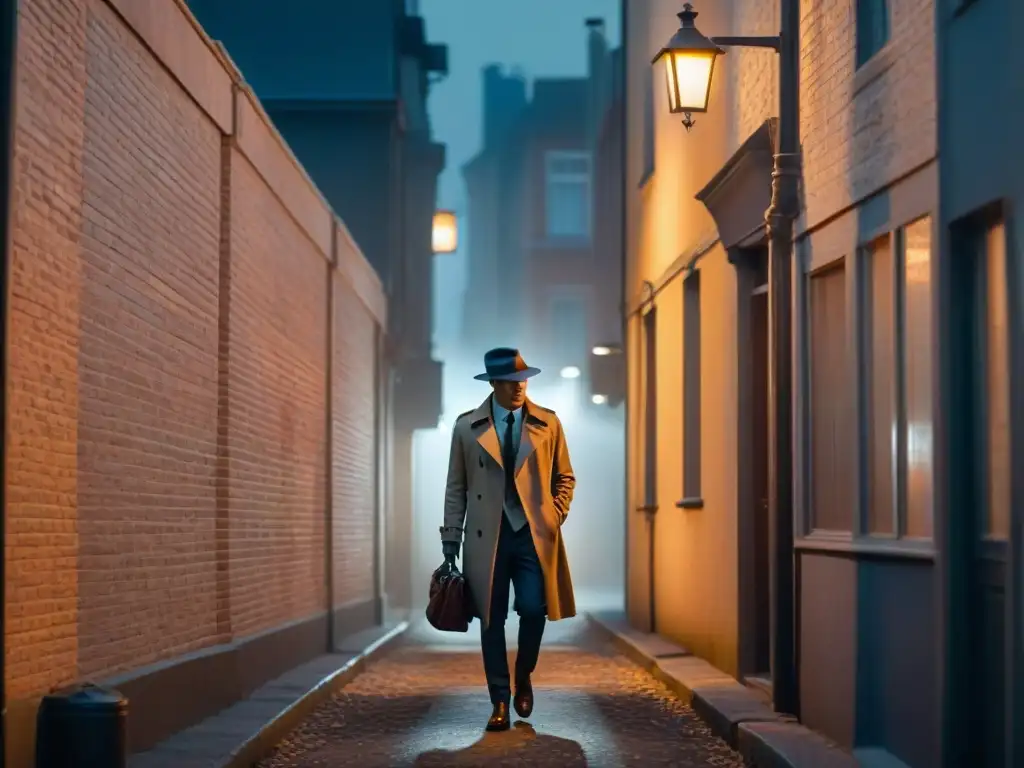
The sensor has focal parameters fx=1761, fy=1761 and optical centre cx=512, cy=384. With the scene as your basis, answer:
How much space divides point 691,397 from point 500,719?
5.48m

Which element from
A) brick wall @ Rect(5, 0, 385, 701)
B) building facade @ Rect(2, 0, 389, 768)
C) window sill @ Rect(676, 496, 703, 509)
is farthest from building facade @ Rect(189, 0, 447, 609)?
window sill @ Rect(676, 496, 703, 509)

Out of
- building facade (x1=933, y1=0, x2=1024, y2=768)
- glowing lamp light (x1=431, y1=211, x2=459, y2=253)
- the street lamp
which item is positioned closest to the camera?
building facade (x1=933, y1=0, x2=1024, y2=768)

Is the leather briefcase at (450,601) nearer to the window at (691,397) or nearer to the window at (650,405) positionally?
the window at (691,397)

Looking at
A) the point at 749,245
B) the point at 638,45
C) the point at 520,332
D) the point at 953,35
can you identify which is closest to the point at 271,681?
the point at 749,245

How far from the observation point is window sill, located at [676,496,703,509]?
13418 mm

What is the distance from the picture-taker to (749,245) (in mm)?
11562

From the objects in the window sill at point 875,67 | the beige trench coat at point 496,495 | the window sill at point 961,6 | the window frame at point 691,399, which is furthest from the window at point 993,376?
the window frame at point 691,399

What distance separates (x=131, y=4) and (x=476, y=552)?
10.9 ft

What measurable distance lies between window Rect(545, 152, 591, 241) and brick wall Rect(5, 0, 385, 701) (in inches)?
973

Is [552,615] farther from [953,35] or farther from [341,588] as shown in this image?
[341,588]

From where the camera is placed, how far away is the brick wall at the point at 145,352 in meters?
6.90

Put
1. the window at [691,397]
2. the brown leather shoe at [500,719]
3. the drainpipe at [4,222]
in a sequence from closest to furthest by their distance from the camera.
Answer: the drainpipe at [4,222], the brown leather shoe at [500,719], the window at [691,397]

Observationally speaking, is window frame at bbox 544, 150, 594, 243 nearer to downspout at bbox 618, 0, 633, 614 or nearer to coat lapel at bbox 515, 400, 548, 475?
downspout at bbox 618, 0, 633, 614

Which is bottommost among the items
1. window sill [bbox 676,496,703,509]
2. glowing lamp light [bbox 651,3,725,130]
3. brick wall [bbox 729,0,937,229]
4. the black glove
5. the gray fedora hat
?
the black glove
